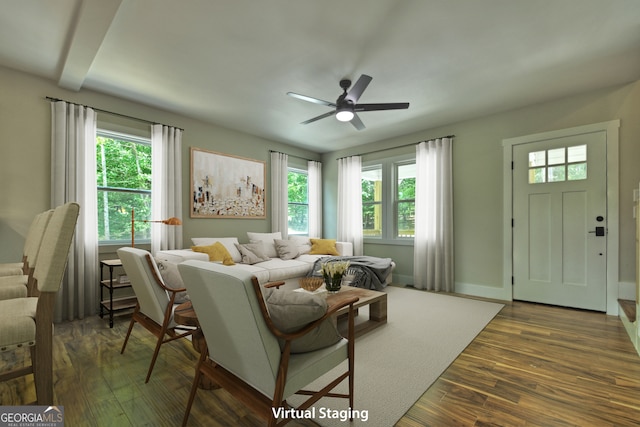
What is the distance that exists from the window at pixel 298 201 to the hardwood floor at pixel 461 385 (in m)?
3.54

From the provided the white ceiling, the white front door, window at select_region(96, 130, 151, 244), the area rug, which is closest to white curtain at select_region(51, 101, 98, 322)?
window at select_region(96, 130, 151, 244)

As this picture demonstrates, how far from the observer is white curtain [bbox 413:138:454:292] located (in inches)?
178

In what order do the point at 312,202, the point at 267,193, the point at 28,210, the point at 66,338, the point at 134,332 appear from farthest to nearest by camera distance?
the point at 312,202, the point at 267,193, the point at 28,210, the point at 134,332, the point at 66,338

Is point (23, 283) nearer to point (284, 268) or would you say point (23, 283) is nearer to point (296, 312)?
point (296, 312)

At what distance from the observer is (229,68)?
2.94 metres

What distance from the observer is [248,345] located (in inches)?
47.8

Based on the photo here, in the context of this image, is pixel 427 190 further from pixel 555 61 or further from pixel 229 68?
pixel 229 68

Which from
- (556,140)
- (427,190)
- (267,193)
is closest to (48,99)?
(267,193)

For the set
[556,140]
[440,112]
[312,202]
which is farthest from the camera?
[312,202]

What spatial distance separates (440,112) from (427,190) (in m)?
1.25

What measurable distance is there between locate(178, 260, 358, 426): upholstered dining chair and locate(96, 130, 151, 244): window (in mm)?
3051

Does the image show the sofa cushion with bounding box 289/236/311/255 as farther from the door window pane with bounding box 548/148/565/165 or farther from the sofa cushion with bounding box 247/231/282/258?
the door window pane with bounding box 548/148/565/165

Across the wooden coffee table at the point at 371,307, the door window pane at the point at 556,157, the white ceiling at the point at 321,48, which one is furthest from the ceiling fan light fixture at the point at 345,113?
the door window pane at the point at 556,157

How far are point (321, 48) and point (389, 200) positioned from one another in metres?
3.42
